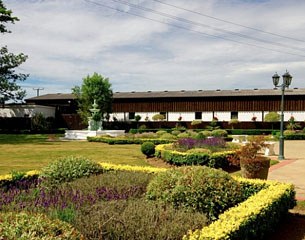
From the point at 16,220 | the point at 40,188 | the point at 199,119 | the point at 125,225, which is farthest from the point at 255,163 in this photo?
the point at 199,119

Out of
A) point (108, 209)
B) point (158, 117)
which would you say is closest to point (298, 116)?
point (158, 117)

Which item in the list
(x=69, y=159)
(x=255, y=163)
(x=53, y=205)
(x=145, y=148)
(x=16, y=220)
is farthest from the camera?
(x=145, y=148)

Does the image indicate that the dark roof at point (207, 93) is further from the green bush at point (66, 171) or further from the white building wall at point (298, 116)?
the green bush at point (66, 171)

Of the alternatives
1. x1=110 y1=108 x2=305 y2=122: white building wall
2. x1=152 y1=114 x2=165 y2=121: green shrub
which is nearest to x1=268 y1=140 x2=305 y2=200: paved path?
x1=110 y1=108 x2=305 y2=122: white building wall

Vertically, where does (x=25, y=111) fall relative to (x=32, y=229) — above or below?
above

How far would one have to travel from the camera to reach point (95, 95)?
47.6m

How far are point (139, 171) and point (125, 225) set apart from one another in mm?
4446

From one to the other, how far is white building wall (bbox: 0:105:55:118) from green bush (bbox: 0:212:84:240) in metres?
45.6

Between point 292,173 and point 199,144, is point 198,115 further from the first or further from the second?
point 292,173

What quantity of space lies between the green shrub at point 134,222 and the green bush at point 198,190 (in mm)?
605

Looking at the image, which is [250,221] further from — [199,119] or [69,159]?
[199,119]

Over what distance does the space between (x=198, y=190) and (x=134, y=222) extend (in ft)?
5.63

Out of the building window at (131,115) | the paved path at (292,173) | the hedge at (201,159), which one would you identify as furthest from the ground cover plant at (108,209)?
the building window at (131,115)

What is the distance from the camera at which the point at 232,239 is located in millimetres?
4543
